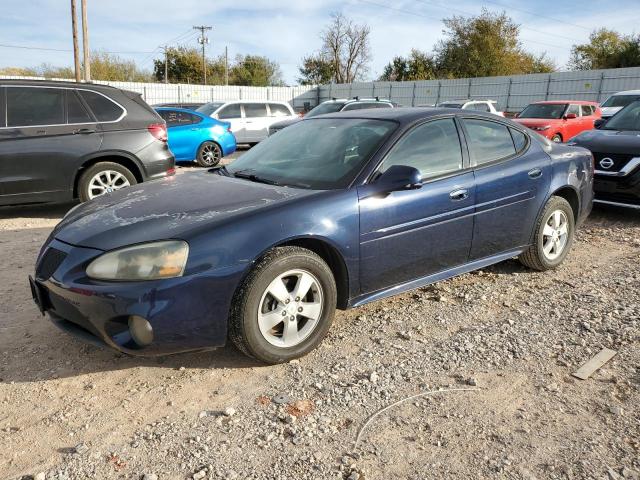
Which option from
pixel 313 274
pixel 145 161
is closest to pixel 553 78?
pixel 145 161

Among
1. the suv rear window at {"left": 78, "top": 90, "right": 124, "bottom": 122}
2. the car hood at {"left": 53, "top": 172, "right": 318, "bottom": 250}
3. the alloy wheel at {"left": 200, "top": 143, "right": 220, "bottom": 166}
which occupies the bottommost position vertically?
the alloy wheel at {"left": 200, "top": 143, "right": 220, "bottom": 166}

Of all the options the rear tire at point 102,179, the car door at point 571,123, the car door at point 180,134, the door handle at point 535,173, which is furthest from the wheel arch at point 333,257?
the car door at point 571,123

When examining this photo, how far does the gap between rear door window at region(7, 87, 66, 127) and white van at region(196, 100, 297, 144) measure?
847 cm

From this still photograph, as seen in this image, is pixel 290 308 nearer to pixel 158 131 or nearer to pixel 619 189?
pixel 158 131

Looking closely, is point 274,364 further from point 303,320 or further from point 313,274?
point 313,274

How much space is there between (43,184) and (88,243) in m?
4.05

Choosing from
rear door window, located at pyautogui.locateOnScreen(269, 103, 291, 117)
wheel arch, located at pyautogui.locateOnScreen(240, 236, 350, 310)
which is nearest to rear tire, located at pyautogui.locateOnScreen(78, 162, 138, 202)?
wheel arch, located at pyautogui.locateOnScreen(240, 236, 350, 310)

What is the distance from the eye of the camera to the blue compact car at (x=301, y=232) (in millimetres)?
2721

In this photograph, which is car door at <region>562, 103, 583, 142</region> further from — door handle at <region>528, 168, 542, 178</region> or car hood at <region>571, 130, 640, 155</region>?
door handle at <region>528, 168, 542, 178</region>

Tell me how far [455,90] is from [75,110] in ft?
95.5

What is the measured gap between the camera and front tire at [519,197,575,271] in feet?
14.7

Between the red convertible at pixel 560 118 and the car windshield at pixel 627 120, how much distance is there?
6839 mm

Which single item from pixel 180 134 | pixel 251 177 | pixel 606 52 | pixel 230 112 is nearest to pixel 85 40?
pixel 230 112

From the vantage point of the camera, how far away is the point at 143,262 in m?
2.70
